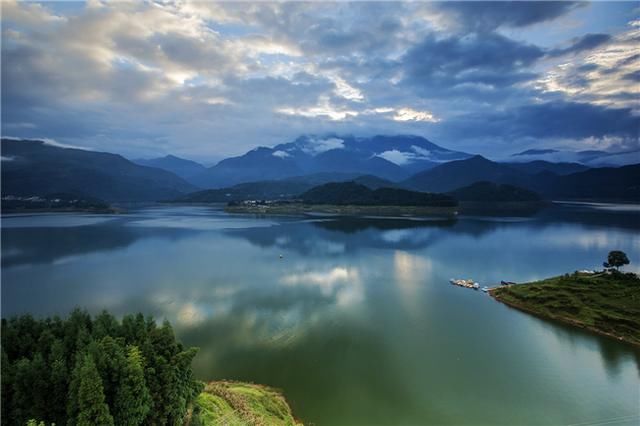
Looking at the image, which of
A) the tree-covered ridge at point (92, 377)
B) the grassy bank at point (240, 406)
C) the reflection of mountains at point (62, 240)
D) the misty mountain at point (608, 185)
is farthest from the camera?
the misty mountain at point (608, 185)

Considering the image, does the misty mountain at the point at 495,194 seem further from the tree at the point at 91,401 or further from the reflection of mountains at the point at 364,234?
the tree at the point at 91,401

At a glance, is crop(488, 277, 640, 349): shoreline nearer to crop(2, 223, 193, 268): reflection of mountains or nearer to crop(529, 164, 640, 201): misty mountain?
crop(2, 223, 193, 268): reflection of mountains

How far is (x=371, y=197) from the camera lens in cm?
12506

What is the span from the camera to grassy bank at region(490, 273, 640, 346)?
71.4ft

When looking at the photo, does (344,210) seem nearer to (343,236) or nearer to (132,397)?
(343,236)

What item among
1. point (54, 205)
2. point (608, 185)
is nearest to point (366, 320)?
point (54, 205)

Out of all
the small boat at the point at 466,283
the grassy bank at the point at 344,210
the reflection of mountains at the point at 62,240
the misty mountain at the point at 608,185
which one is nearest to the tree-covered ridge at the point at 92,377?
the small boat at the point at 466,283

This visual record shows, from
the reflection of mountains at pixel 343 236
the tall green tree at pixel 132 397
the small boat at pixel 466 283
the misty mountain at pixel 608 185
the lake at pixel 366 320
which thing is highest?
the misty mountain at pixel 608 185

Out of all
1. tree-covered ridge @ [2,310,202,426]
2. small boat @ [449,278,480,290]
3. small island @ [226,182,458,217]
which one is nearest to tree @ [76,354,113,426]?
tree-covered ridge @ [2,310,202,426]

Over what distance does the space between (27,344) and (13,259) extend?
134 ft

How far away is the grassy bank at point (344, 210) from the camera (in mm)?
106000

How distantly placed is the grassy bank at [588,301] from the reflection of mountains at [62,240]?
167 ft

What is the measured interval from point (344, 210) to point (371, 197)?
51.3ft

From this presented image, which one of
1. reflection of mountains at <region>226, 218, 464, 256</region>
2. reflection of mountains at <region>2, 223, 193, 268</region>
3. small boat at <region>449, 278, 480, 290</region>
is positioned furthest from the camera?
reflection of mountains at <region>226, 218, 464, 256</region>
